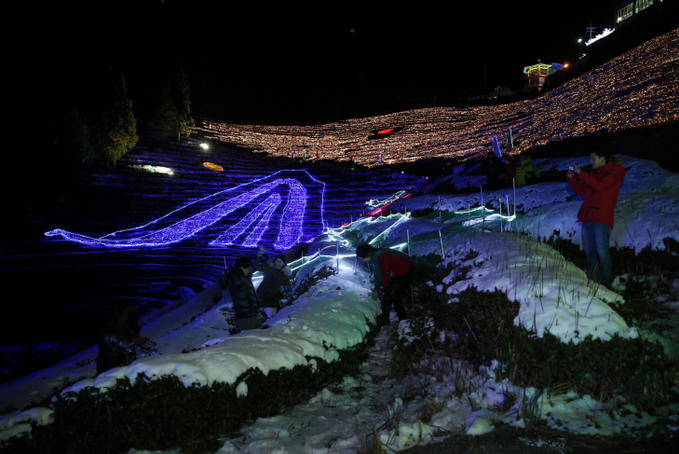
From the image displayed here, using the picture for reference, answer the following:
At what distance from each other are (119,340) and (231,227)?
56.8 ft

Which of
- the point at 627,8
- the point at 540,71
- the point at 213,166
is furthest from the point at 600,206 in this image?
the point at 540,71

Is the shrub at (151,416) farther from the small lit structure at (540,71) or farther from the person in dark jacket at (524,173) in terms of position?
the small lit structure at (540,71)

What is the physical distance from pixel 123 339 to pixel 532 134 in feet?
63.9

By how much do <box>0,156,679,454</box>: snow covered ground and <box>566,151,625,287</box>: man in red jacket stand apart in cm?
41

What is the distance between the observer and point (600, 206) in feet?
17.6

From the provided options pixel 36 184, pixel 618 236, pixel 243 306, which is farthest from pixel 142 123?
pixel 618 236

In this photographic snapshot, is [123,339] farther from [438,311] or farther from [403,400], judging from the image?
[438,311]

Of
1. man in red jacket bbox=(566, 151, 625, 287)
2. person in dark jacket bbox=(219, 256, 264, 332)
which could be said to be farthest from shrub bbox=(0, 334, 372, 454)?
man in red jacket bbox=(566, 151, 625, 287)

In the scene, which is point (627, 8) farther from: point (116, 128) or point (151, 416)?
point (151, 416)

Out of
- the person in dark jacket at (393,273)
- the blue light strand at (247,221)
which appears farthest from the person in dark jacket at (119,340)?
the blue light strand at (247,221)

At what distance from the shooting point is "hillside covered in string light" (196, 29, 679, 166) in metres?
15.0

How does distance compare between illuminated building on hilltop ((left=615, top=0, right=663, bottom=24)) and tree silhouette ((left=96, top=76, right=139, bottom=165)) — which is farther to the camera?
illuminated building on hilltop ((left=615, top=0, right=663, bottom=24))

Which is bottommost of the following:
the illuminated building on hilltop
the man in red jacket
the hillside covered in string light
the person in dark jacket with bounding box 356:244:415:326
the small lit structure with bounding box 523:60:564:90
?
the person in dark jacket with bounding box 356:244:415:326

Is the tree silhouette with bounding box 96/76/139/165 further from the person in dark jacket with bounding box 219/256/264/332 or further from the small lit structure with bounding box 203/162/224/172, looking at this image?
the person in dark jacket with bounding box 219/256/264/332
